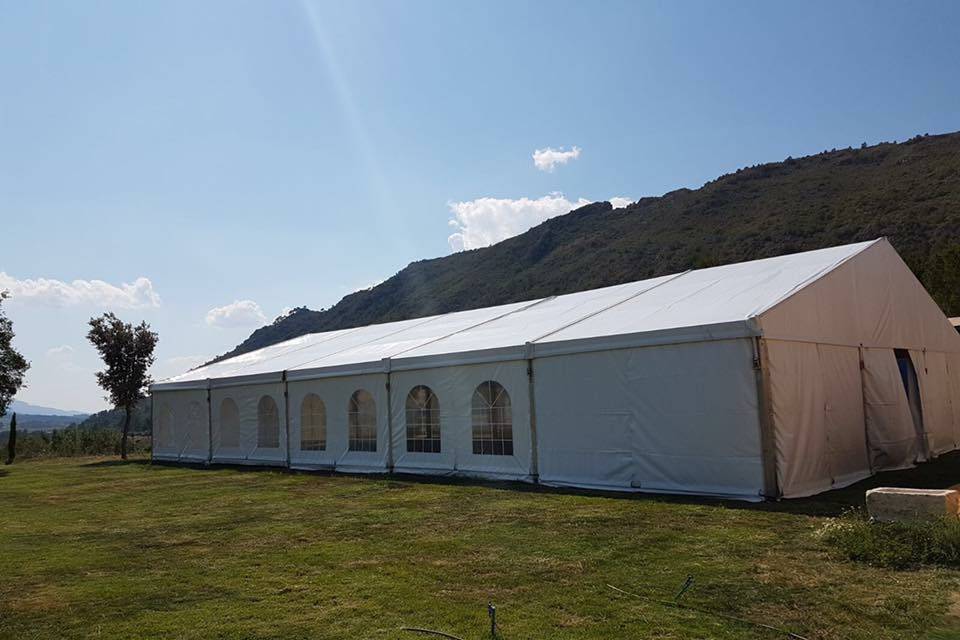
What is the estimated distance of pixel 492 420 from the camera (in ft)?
35.0

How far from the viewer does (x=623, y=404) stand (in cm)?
901

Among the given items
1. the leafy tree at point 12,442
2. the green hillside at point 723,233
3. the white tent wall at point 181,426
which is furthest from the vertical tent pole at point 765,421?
the leafy tree at point 12,442

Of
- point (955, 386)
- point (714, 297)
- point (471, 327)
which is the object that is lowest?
point (955, 386)

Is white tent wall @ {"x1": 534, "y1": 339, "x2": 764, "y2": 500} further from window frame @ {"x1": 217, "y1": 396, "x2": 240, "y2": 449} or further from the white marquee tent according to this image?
window frame @ {"x1": 217, "y1": 396, "x2": 240, "y2": 449}

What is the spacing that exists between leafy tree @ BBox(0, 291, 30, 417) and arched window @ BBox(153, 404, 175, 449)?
6.34 m

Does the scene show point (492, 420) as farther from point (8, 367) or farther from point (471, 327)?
point (8, 367)

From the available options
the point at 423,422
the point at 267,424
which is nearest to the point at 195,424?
the point at 267,424

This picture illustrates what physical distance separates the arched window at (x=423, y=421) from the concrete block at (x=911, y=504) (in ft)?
22.7

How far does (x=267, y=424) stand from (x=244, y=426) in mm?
805

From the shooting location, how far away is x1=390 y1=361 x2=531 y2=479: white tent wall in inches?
403

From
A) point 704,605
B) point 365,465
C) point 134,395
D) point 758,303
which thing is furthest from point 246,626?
point 134,395

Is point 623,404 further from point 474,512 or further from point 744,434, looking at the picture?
point 474,512

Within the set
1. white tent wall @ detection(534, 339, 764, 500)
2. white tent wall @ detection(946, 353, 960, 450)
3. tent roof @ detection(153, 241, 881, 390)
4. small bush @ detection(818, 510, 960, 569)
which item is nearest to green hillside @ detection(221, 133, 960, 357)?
white tent wall @ detection(946, 353, 960, 450)

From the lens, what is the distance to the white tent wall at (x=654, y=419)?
7984 mm
